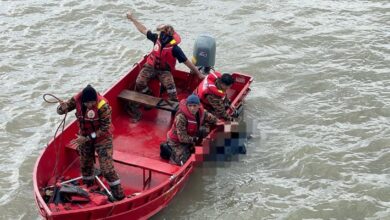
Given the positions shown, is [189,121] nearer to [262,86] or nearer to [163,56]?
[163,56]

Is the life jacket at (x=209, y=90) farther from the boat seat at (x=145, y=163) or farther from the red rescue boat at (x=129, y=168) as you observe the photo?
the boat seat at (x=145, y=163)

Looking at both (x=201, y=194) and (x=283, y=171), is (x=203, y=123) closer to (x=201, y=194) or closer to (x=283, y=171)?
(x=201, y=194)

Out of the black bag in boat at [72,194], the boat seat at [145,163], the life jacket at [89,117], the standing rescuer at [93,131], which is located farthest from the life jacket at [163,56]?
the black bag in boat at [72,194]

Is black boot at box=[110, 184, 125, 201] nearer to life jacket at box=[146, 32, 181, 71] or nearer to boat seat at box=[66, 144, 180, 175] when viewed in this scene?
boat seat at box=[66, 144, 180, 175]

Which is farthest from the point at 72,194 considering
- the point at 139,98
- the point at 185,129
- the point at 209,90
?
the point at 209,90

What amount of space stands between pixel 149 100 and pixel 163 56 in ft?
3.24

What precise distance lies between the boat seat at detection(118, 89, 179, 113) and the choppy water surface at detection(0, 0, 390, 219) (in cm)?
154

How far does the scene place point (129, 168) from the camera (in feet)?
35.1

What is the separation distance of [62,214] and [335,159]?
20.4ft

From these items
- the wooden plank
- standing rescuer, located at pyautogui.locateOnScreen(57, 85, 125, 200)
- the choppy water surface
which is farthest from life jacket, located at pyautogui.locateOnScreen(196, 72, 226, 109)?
standing rescuer, located at pyautogui.locateOnScreen(57, 85, 125, 200)

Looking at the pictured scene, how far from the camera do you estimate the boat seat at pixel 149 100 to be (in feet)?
38.6

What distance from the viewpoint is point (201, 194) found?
1119cm

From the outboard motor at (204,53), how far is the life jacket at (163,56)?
3.98 feet

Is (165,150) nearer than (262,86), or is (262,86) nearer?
(165,150)
